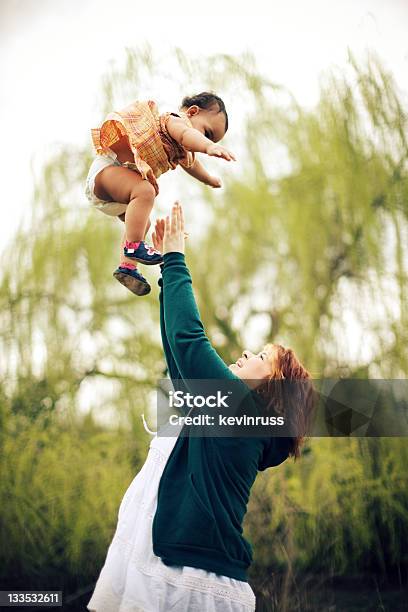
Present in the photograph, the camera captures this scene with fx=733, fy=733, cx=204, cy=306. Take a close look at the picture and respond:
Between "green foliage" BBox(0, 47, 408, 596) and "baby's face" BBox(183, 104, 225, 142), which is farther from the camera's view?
"green foliage" BBox(0, 47, 408, 596)

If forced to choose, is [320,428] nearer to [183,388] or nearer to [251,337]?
[251,337]

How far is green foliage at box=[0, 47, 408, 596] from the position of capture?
3.53m

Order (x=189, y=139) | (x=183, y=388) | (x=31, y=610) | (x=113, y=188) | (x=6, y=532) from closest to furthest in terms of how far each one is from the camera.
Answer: (x=189, y=139) → (x=113, y=188) → (x=183, y=388) → (x=31, y=610) → (x=6, y=532)

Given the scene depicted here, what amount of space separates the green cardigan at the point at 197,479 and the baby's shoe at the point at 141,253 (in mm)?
30

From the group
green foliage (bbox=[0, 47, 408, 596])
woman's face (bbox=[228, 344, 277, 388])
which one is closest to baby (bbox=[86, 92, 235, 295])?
woman's face (bbox=[228, 344, 277, 388])

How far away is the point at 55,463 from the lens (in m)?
3.78

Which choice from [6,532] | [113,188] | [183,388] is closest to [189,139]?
[113,188]

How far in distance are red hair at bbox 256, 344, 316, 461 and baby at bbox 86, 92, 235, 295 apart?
0.34 metres

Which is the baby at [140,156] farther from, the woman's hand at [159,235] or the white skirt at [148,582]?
the white skirt at [148,582]

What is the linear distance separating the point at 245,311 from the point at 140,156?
8.09 feet

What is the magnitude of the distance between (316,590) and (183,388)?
7.03ft

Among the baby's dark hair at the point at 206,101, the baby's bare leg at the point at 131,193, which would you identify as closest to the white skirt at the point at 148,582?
the baby's bare leg at the point at 131,193

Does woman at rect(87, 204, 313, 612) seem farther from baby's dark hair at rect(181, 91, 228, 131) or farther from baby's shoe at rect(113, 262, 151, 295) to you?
baby's dark hair at rect(181, 91, 228, 131)

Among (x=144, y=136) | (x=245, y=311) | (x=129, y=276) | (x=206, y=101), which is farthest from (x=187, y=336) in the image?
(x=245, y=311)
